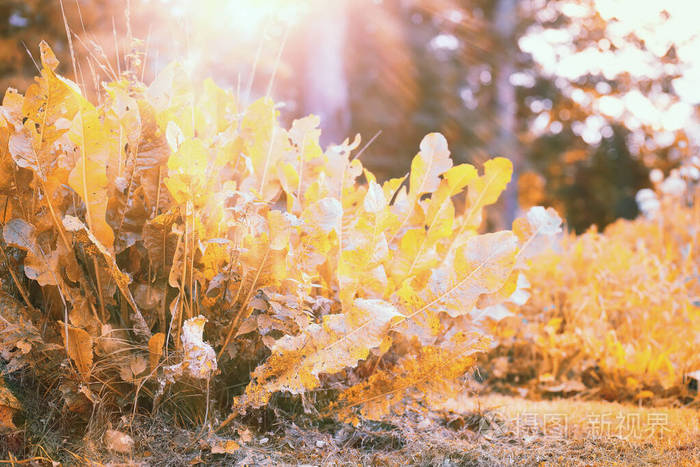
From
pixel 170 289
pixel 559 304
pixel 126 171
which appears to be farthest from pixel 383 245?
pixel 559 304

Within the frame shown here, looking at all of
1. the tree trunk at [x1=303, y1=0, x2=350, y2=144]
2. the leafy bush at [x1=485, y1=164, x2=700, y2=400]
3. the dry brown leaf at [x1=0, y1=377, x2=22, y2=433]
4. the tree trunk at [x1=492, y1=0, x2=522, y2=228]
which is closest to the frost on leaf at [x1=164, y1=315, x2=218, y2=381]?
the dry brown leaf at [x1=0, y1=377, x2=22, y2=433]

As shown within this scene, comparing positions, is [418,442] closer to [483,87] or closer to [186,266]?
[186,266]

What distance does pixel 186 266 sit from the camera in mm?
1412

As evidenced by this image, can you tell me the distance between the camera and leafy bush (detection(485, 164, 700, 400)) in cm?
235

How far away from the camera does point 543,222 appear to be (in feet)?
5.67

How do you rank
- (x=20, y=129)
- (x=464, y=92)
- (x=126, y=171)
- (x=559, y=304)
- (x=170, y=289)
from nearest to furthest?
(x=20, y=129) < (x=126, y=171) < (x=170, y=289) < (x=559, y=304) < (x=464, y=92)

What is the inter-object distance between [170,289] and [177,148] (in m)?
0.42

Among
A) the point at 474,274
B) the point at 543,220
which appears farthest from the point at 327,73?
the point at 474,274

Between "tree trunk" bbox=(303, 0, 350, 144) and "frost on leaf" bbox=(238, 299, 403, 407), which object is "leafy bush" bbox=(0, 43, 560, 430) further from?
"tree trunk" bbox=(303, 0, 350, 144)

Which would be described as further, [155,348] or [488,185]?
[488,185]

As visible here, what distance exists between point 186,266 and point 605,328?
A: 6.48 ft

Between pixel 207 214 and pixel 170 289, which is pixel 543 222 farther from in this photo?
pixel 170 289

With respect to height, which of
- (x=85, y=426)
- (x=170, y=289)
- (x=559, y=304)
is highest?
(x=170, y=289)

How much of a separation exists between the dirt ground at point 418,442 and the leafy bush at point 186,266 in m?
0.09
